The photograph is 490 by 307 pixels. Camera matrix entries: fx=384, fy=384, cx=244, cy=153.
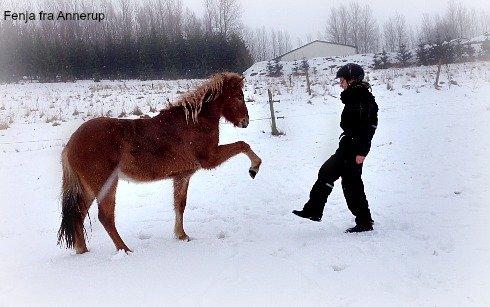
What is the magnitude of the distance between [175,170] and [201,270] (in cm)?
136

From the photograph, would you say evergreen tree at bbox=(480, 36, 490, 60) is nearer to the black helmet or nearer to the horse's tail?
the black helmet

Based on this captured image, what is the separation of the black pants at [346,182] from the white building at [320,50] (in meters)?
54.1

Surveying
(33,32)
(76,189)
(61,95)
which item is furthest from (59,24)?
(76,189)

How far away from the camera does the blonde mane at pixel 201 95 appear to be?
492cm

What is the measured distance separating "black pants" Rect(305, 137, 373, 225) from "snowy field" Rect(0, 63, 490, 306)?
1.01 ft

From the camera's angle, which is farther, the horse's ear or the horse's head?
the horse's head

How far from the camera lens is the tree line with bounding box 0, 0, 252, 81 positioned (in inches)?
1152

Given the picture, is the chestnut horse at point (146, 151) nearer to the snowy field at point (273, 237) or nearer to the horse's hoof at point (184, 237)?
the horse's hoof at point (184, 237)

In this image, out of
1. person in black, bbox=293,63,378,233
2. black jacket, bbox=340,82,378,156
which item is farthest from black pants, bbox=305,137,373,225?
black jacket, bbox=340,82,378,156

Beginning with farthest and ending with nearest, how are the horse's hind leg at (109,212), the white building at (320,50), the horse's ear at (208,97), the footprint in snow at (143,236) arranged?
the white building at (320,50), the footprint in snow at (143,236), the horse's ear at (208,97), the horse's hind leg at (109,212)

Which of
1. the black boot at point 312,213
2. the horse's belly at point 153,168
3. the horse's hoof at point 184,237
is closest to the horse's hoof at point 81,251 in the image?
the horse's belly at point 153,168

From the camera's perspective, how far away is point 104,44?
34.0 m

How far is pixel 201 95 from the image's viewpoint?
5090mm

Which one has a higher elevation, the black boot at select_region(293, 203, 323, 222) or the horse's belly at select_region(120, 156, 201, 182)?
the horse's belly at select_region(120, 156, 201, 182)
